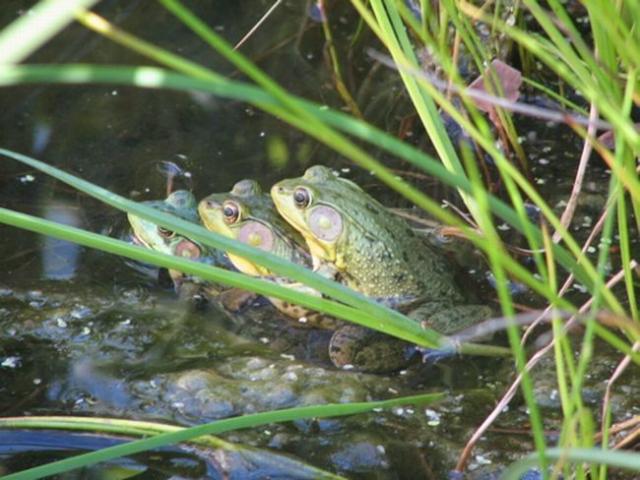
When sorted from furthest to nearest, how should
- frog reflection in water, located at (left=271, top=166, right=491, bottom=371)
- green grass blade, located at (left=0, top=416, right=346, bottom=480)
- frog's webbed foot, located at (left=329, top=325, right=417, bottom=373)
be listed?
frog reflection in water, located at (left=271, top=166, right=491, bottom=371)
frog's webbed foot, located at (left=329, top=325, right=417, bottom=373)
green grass blade, located at (left=0, top=416, right=346, bottom=480)

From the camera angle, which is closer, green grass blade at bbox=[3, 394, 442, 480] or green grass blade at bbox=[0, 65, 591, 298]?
green grass blade at bbox=[0, 65, 591, 298]

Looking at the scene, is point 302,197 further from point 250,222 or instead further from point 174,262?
point 174,262

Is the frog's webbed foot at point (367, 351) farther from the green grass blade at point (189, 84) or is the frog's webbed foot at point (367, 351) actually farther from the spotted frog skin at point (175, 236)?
the green grass blade at point (189, 84)

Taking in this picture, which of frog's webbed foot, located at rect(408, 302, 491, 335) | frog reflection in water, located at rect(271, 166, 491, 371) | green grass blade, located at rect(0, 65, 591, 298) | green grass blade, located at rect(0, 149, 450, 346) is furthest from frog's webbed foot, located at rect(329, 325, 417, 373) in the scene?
green grass blade, located at rect(0, 65, 591, 298)

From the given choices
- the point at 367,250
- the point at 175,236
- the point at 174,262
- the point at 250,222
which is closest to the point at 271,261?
the point at 174,262

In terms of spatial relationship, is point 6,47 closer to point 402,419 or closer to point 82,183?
point 82,183

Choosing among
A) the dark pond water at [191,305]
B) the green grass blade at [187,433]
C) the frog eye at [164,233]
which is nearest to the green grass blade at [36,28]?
the green grass blade at [187,433]

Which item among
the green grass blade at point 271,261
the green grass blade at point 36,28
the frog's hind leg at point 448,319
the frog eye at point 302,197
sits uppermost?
the frog eye at point 302,197

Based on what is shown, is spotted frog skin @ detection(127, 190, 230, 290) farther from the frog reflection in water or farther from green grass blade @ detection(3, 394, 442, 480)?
green grass blade @ detection(3, 394, 442, 480)
